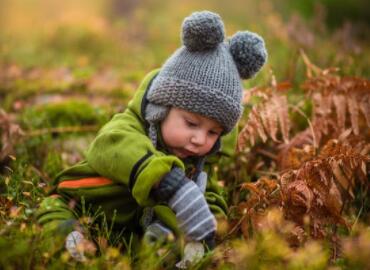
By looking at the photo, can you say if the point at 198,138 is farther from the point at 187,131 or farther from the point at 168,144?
the point at 168,144

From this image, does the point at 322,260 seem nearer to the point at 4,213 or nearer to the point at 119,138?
the point at 119,138

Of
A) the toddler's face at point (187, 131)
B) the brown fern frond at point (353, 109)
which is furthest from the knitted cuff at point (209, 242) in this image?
the brown fern frond at point (353, 109)

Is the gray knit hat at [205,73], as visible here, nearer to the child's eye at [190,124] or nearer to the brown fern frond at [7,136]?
the child's eye at [190,124]

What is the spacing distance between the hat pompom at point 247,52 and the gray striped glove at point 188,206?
842 mm

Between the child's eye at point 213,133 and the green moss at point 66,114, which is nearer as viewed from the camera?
the child's eye at point 213,133

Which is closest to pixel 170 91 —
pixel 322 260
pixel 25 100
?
pixel 322 260

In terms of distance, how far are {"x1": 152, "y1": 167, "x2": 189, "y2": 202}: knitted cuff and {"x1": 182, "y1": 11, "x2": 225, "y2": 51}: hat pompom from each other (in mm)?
741

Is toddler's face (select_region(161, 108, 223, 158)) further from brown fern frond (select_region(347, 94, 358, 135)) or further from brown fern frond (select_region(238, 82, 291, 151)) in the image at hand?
brown fern frond (select_region(347, 94, 358, 135))

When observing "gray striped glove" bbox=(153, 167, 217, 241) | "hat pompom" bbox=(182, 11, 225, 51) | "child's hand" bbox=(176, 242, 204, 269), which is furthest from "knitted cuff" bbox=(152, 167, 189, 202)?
"hat pompom" bbox=(182, 11, 225, 51)

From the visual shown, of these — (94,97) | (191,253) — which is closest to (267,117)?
(191,253)

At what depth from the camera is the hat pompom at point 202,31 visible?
2.76 meters

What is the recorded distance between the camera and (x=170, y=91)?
2777 millimetres

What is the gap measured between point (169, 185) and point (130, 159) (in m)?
0.23

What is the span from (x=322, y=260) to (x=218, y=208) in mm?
1036
